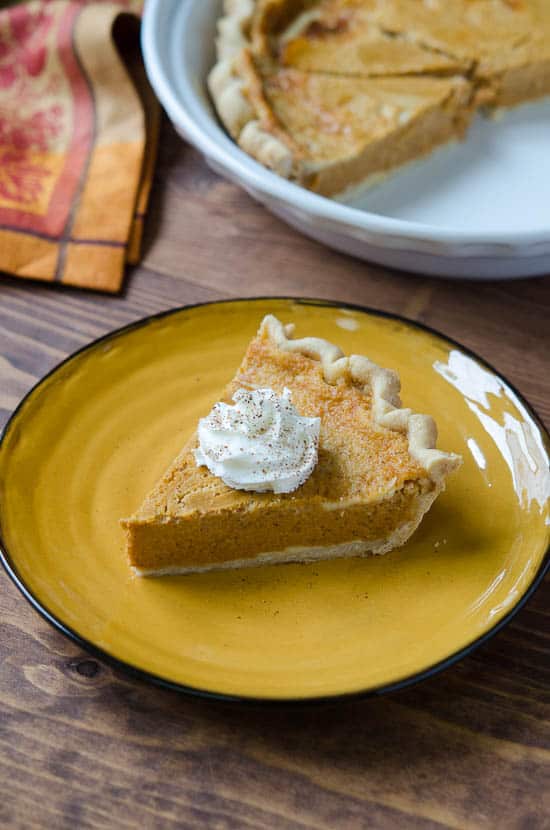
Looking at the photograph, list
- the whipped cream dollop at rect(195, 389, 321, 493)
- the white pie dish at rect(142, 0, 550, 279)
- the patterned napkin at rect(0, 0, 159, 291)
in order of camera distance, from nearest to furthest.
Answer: the whipped cream dollop at rect(195, 389, 321, 493) → the white pie dish at rect(142, 0, 550, 279) → the patterned napkin at rect(0, 0, 159, 291)

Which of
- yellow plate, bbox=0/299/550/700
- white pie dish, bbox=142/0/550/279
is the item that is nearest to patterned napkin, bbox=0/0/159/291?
white pie dish, bbox=142/0/550/279

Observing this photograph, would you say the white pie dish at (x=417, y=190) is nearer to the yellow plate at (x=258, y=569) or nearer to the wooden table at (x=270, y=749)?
the yellow plate at (x=258, y=569)

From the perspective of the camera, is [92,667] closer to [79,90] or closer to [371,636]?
[371,636]

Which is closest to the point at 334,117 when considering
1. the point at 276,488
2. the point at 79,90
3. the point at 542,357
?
the point at 79,90

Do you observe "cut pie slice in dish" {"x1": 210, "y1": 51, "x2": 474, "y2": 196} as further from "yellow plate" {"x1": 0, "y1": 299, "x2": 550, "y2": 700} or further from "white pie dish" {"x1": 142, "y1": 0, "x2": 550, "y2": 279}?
"yellow plate" {"x1": 0, "y1": 299, "x2": 550, "y2": 700}

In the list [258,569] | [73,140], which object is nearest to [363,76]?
[73,140]
